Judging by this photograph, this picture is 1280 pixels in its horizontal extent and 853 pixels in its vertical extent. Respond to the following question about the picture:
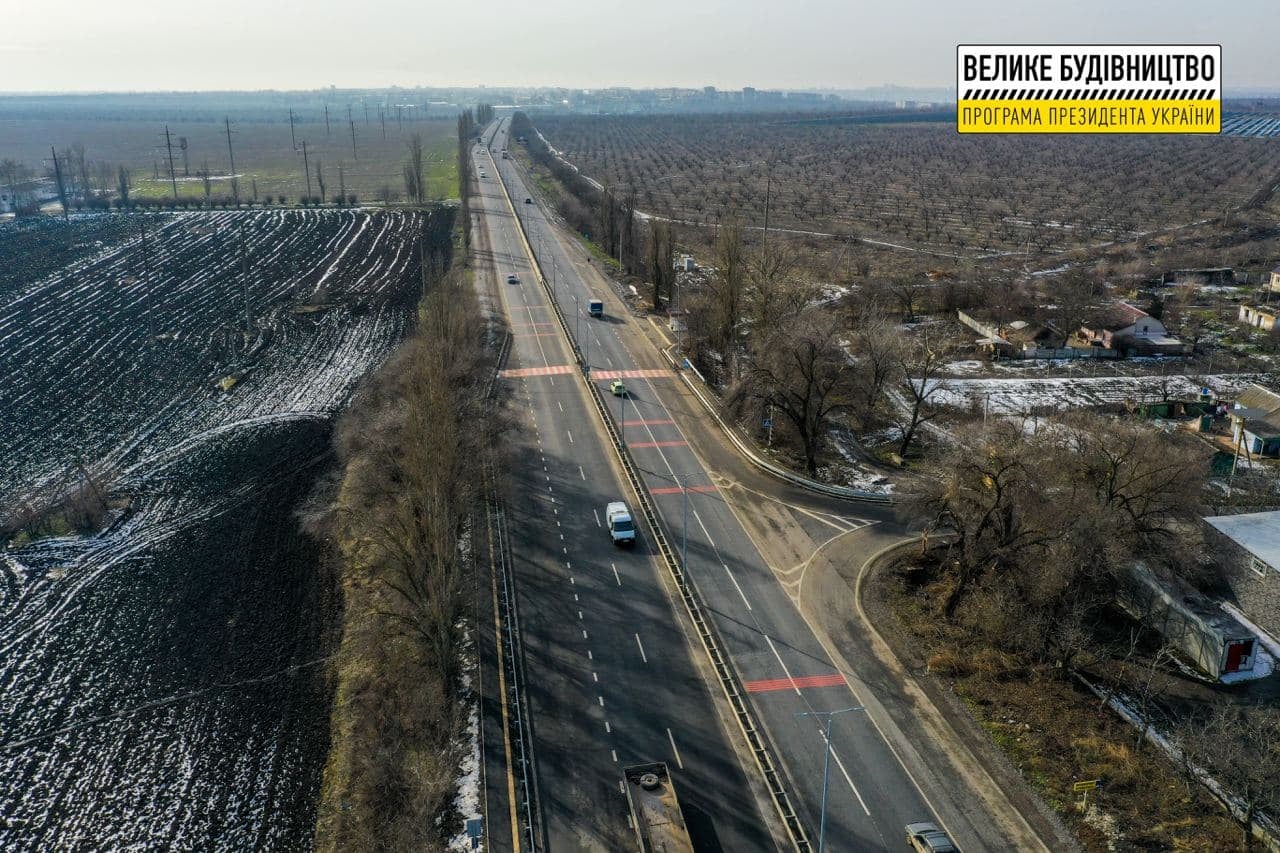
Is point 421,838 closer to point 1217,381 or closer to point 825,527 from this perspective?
point 825,527

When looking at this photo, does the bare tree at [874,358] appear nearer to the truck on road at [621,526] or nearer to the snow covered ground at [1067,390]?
the snow covered ground at [1067,390]

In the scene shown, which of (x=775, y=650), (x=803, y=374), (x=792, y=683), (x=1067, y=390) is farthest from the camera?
(x=1067, y=390)

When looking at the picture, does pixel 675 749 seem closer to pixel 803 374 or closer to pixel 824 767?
pixel 824 767

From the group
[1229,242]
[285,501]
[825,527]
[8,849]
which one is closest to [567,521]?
[825,527]

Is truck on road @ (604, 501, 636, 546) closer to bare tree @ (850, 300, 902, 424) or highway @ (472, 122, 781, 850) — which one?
highway @ (472, 122, 781, 850)

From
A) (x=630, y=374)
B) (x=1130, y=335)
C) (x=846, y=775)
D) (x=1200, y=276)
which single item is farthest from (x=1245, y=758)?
(x=1200, y=276)

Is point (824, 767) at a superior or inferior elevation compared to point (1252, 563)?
inferior

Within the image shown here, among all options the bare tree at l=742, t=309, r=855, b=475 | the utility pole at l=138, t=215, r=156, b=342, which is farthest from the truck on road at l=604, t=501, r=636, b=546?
the utility pole at l=138, t=215, r=156, b=342
